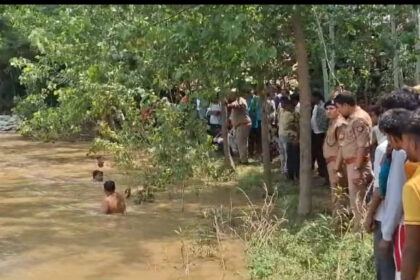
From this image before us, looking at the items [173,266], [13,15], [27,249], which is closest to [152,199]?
[27,249]

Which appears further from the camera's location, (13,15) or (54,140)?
(54,140)

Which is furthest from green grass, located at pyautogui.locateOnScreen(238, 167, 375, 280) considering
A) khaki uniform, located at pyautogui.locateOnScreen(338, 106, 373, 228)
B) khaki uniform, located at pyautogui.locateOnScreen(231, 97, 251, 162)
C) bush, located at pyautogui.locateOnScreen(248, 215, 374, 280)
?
khaki uniform, located at pyautogui.locateOnScreen(231, 97, 251, 162)

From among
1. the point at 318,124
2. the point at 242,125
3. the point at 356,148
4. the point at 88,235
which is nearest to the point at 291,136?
the point at 318,124

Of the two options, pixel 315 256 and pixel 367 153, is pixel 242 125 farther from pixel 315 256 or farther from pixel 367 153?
pixel 315 256

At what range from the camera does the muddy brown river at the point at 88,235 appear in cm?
689

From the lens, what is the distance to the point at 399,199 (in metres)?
3.89

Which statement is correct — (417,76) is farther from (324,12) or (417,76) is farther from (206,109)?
(206,109)

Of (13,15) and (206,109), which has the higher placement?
(13,15)

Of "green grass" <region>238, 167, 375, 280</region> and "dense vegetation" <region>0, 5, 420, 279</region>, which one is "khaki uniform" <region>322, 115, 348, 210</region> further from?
"dense vegetation" <region>0, 5, 420, 279</region>

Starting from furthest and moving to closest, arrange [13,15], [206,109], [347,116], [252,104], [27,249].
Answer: [13,15], [206,109], [252,104], [27,249], [347,116]

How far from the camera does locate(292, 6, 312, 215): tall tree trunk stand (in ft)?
26.6

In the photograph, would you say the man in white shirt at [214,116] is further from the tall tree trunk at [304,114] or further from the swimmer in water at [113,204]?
the tall tree trunk at [304,114]

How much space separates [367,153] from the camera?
22.0 feet

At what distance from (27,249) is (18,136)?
13.8m
